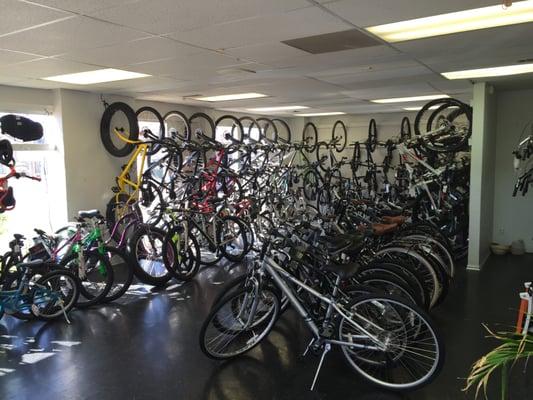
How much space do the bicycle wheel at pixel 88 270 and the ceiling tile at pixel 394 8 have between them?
10.7 feet

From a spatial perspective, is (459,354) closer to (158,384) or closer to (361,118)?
(158,384)

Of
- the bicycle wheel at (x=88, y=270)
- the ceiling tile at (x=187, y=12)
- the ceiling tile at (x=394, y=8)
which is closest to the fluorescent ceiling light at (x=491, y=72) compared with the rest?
the ceiling tile at (x=394, y=8)

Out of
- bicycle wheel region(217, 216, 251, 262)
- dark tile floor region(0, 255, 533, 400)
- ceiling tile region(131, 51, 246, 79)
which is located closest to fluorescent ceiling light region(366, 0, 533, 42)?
ceiling tile region(131, 51, 246, 79)

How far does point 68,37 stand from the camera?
260cm

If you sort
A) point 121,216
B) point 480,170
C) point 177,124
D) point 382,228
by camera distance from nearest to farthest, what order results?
point 382,228 → point 480,170 → point 121,216 → point 177,124

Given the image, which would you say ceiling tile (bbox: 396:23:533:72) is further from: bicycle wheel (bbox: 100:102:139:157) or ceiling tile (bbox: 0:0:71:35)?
bicycle wheel (bbox: 100:102:139:157)

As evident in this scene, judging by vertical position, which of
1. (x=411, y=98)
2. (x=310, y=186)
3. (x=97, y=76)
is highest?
(x=411, y=98)

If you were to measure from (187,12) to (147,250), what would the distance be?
323 centimetres

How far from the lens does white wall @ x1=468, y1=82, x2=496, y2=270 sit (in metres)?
4.81

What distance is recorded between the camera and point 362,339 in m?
2.62

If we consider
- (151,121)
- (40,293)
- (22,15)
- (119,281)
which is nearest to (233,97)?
(151,121)

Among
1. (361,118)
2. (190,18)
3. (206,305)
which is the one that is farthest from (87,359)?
(361,118)

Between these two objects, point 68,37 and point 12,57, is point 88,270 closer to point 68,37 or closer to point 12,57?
point 12,57

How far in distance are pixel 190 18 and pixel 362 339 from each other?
230 centimetres
